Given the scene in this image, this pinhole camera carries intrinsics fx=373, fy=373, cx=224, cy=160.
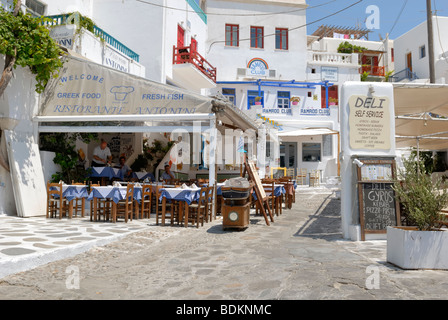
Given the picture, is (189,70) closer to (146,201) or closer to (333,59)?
(146,201)

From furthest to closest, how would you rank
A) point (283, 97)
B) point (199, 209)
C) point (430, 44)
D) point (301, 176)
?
point (283, 97), point (301, 176), point (430, 44), point (199, 209)

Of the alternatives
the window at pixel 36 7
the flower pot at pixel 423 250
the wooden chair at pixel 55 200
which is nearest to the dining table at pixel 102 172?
the wooden chair at pixel 55 200

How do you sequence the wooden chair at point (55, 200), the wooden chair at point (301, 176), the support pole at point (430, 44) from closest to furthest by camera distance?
the wooden chair at point (55, 200) → the support pole at point (430, 44) → the wooden chair at point (301, 176)

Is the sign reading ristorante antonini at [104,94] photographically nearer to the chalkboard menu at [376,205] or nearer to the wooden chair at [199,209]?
the wooden chair at [199,209]

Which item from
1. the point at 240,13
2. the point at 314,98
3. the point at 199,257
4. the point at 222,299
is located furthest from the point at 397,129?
the point at 240,13

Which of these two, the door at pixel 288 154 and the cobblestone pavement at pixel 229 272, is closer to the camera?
the cobblestone pavement at pixel 229 272

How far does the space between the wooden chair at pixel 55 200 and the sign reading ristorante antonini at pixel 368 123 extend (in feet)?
22.0

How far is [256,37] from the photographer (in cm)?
2512

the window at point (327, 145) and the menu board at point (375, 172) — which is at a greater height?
the window at point (327, 145)

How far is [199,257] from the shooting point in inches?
212

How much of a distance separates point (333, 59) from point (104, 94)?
19.5 metres

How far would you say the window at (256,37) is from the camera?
990 inches

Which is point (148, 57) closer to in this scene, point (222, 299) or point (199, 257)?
point (199, 257)

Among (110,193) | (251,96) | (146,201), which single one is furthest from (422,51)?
(110,193)
